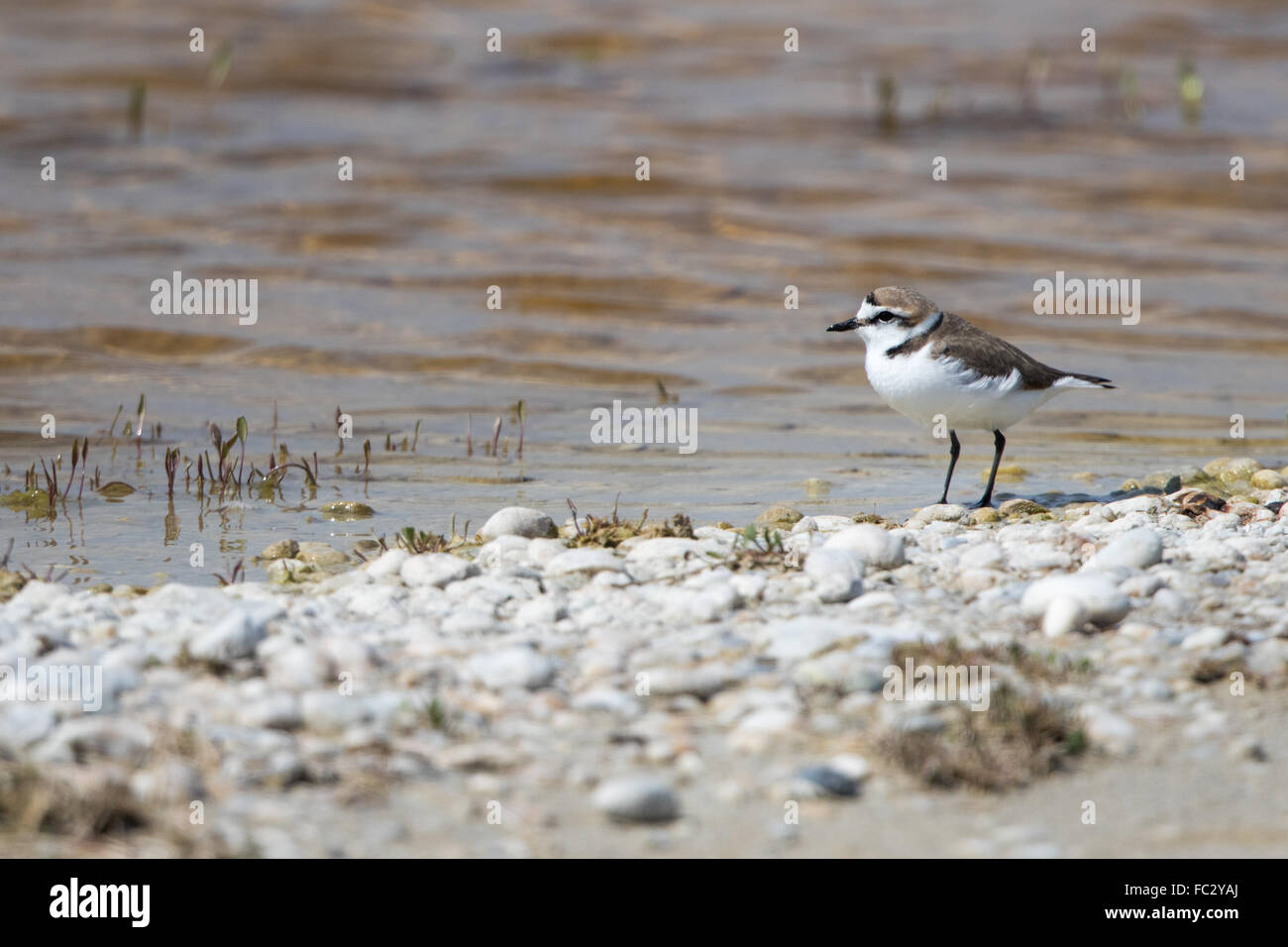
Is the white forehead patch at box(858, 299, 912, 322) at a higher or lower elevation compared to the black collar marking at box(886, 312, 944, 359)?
higher

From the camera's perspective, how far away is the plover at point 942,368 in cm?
688

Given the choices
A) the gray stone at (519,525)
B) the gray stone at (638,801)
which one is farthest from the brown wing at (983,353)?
the gray stone at (638,801)

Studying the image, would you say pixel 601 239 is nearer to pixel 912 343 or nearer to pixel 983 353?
pixel 912 343

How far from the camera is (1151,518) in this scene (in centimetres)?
665

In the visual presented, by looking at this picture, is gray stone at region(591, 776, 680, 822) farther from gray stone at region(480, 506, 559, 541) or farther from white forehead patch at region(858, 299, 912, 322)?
white forehead patch at region(858, 299, 912, 322)

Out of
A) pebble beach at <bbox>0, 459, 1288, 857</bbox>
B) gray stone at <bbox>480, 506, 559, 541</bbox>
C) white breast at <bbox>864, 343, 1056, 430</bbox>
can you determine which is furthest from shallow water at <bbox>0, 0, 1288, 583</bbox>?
pebble beach at <bbox>0, 459, 1288, 857</bbox>

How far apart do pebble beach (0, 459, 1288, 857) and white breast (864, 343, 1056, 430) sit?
1.17 metres

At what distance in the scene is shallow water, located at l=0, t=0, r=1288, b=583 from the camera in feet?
28.4

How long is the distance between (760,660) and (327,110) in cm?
1477

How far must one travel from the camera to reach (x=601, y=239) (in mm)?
14203

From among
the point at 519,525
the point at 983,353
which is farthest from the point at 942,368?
the point at 519,525

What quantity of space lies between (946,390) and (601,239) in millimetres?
7762

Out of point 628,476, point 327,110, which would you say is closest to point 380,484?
point 628,476
